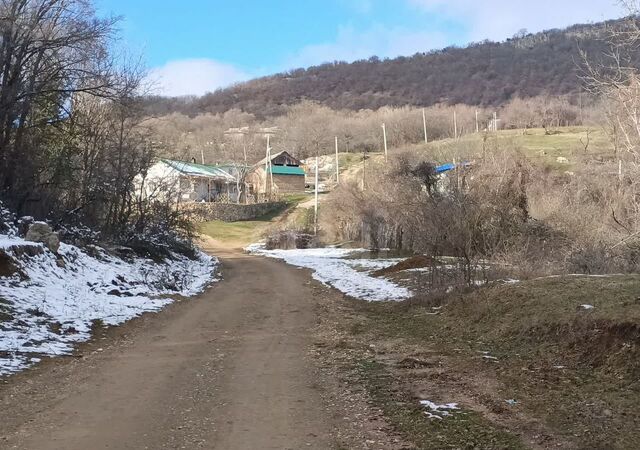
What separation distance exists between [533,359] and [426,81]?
530 ft

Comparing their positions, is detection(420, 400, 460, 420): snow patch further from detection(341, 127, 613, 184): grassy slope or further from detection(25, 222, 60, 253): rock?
detection(341, 127, 613, 184): grassy slope

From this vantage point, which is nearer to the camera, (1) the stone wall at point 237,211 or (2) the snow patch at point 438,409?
(2) the snow patch at point 438,409

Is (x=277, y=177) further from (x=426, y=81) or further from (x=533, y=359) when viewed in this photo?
(x=533, y=359)

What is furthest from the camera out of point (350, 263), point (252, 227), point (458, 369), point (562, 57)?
point (562, 57)

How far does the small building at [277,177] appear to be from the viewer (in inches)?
3600

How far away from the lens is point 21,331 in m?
9.59

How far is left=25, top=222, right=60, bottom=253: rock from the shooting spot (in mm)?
14789

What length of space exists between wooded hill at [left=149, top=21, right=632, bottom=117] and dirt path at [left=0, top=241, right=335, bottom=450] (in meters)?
125

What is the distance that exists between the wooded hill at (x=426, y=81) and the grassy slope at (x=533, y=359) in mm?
122642

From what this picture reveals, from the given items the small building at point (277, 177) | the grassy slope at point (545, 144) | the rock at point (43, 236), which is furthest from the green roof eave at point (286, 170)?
the rock at point (43, 236)

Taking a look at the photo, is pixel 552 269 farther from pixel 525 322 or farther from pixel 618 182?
pixel 618 182

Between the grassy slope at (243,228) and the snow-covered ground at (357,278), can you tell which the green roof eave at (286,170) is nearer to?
the grassy slope at (243,228)

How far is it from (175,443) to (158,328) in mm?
6597

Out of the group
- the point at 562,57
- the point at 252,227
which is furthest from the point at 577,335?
the point at 562,57
